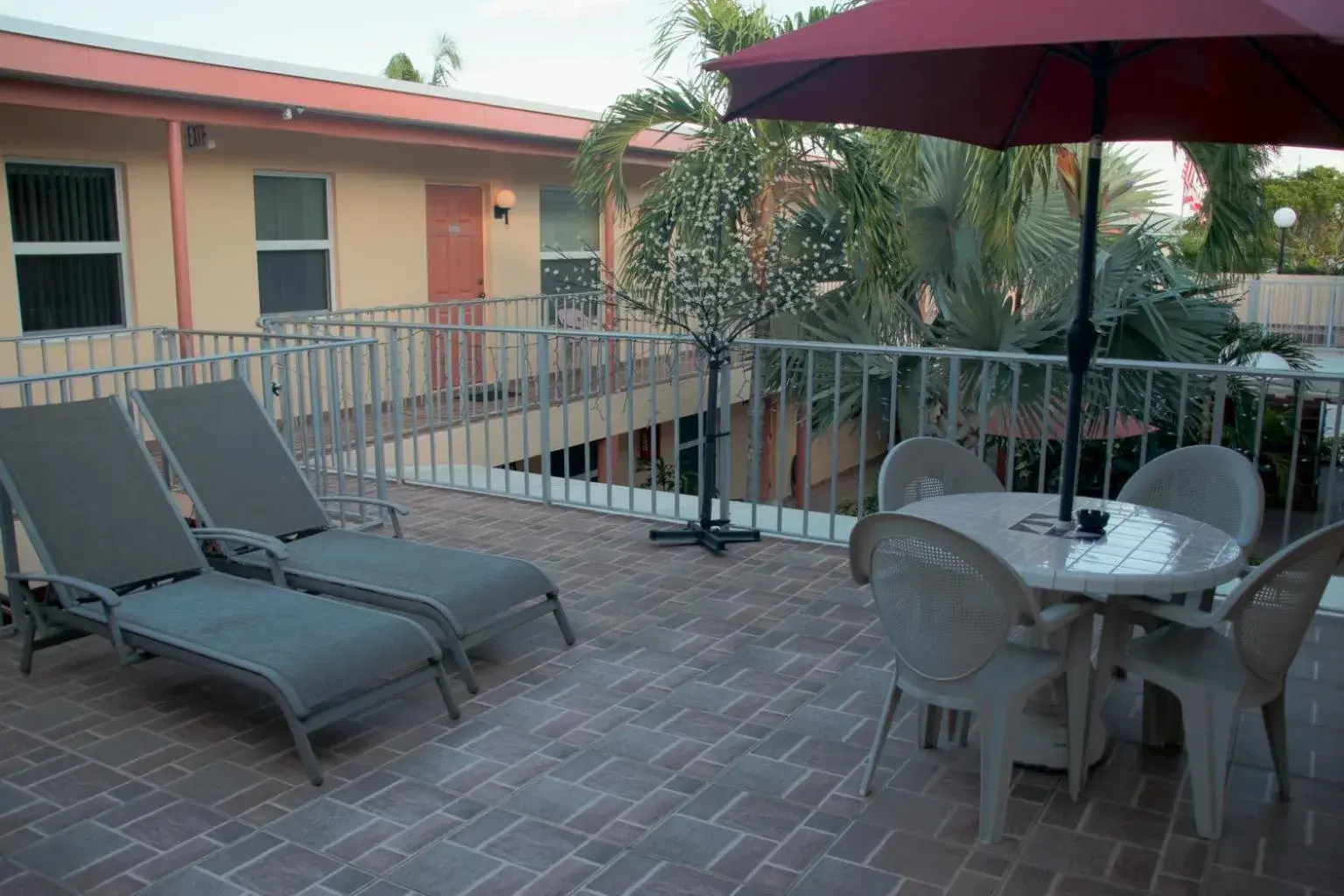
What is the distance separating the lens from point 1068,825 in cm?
329

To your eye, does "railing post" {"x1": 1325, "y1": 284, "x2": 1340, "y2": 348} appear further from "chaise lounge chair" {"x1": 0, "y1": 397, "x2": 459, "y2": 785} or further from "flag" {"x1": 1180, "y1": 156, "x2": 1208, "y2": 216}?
"chaise lounge chair" {"x1": 0, "y1": 397, "x2": 459, "y2": 785}

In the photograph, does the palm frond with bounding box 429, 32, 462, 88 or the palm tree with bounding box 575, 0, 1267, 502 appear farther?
the palm frond with bounding box 429, 32, 462, 88

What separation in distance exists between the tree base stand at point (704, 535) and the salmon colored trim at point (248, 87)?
4538mm

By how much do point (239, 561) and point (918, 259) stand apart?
18.7 ft

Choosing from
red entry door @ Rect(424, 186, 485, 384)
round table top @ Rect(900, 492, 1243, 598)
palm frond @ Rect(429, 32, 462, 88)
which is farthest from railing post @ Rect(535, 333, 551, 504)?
palm frond @ Rect(429, 32, 462, 88)

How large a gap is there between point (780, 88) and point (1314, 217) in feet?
97.2

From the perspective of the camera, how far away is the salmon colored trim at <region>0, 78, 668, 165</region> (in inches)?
305

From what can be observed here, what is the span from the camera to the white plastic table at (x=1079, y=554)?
3184mm

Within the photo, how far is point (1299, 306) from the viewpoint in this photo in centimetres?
2259

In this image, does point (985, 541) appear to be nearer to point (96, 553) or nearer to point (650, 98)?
point (96, 553)

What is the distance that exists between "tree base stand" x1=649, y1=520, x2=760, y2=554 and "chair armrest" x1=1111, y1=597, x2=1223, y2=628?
2970mm

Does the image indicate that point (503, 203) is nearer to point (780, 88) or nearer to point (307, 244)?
point (307, 244)

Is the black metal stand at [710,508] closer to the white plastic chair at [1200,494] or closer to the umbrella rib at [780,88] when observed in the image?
the umbrella rib at [780,88]


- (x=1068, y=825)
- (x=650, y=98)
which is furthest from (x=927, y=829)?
(x=650, y=98)
